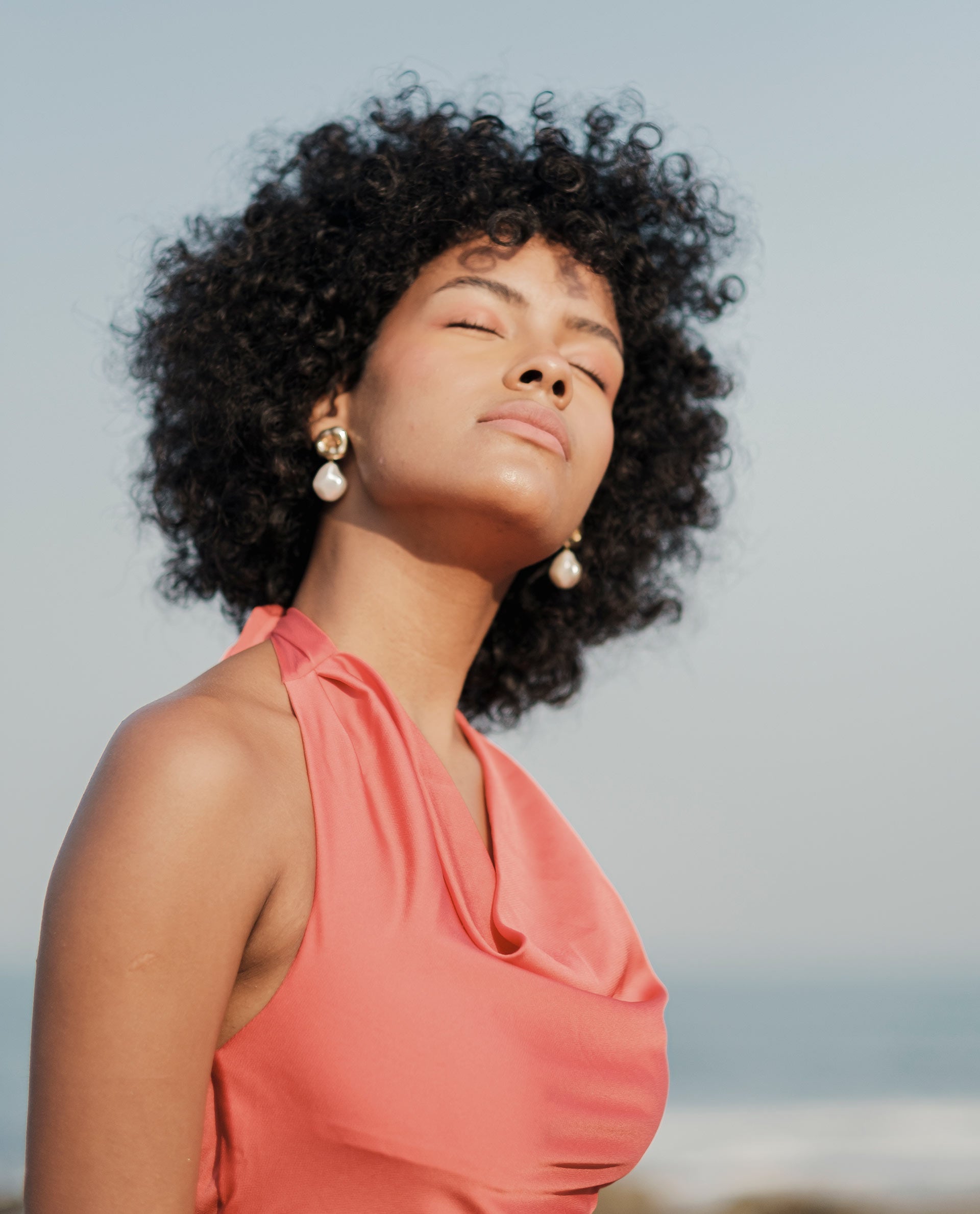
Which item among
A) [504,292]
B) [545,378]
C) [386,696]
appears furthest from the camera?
[504,292]

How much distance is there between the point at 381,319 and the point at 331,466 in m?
0.39

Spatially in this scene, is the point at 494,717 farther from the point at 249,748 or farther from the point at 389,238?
the point at 249,748

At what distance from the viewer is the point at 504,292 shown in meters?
2.49

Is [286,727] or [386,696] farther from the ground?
[386,696]

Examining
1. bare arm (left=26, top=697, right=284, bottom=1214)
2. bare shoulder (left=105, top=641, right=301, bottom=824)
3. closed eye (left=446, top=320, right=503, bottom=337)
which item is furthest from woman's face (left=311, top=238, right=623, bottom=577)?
bare arm (left=26, top=697, right=284, bottom=1214)

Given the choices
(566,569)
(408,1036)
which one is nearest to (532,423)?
(566,569)

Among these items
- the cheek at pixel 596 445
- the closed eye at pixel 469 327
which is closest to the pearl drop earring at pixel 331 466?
the closed eye at pixel 469 327

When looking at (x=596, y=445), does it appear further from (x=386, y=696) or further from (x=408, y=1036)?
(x=408, y=1036)

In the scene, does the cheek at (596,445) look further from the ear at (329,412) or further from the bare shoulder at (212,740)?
the bare shoulder at (212,740)

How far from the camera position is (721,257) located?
11.1 feet

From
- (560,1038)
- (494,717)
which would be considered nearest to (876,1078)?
(494,717)

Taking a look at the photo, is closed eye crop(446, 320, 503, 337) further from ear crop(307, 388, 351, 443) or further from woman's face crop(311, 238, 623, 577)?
ear crop(307, 388, 351, 443)

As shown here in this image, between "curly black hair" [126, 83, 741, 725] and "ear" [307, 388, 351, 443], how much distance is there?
0.02 meters

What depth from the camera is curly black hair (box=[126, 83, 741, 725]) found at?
105 inches
